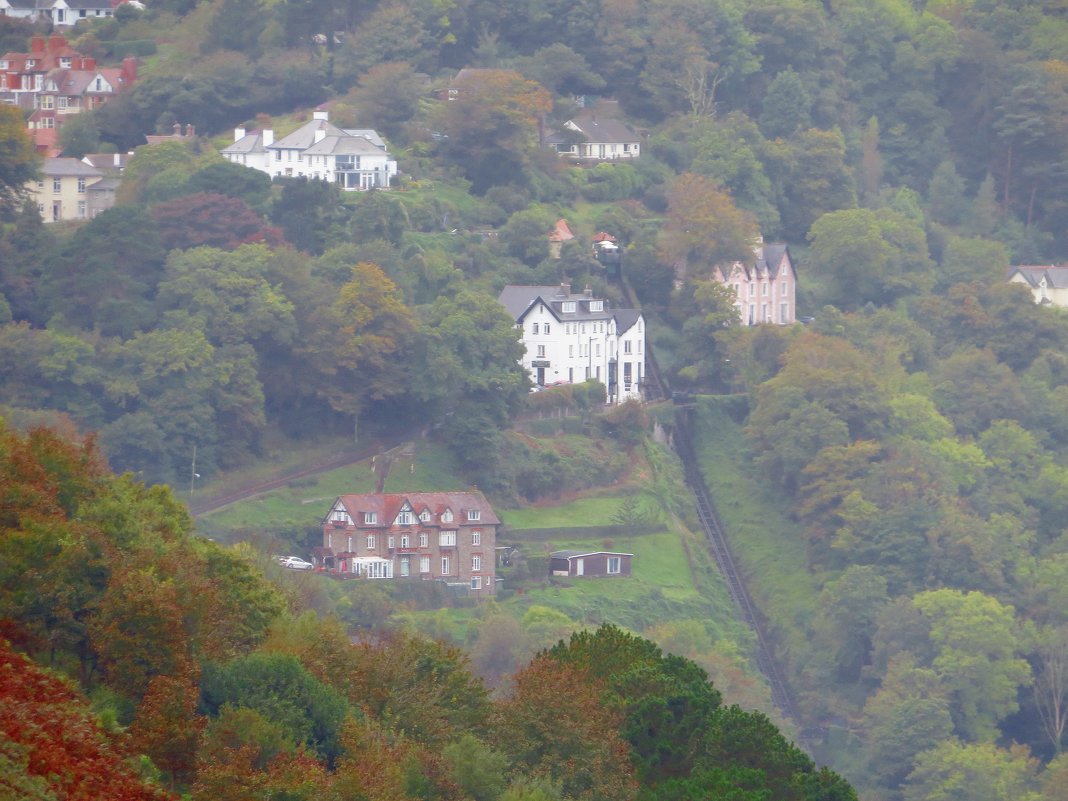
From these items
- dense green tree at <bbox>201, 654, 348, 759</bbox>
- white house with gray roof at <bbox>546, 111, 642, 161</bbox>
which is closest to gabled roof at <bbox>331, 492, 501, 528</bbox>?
white house with gray roof at <bbox>546, 111, 642, 161</bbox>

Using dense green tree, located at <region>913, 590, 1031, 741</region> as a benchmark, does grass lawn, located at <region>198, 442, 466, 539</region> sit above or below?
above

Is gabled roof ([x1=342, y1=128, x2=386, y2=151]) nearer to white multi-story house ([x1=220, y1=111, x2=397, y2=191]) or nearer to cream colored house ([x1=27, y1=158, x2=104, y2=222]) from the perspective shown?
white multi-story house ([x1=220, y1=111, x2=397, y2=191])

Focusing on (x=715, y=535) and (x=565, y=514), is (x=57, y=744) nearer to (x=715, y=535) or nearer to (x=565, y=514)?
(x=565, y=514)

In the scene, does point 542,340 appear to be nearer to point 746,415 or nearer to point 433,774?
point 746,415

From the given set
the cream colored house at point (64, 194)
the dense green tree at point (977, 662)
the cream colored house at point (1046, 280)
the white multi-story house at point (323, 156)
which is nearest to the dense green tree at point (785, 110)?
the cream colored house at point (1046, 280)

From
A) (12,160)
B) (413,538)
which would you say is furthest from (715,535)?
(12,160)

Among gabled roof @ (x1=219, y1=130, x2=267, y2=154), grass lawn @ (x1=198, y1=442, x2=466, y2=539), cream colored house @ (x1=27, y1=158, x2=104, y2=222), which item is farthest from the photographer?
gabled roof @ (x1=219, y1=130, x2=267, y2=154)

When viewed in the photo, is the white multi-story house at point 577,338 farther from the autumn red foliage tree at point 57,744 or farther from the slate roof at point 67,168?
the autumn red foliage tree at point 57,744
